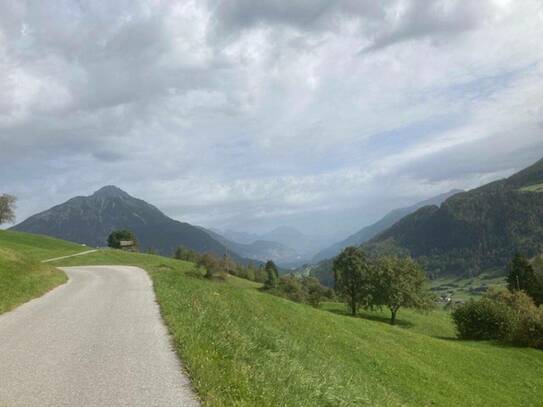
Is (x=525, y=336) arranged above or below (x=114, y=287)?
below

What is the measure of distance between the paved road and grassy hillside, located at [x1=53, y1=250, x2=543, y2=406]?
2.41ft

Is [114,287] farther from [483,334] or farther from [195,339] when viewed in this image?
[483,334]

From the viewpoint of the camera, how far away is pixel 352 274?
86.8 metres

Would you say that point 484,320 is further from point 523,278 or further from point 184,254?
point 184,254

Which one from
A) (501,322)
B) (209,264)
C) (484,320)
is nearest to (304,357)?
(501,322)

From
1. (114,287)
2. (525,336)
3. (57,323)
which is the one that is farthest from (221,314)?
(525,336)

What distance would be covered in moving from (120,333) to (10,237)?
100301 millimetres

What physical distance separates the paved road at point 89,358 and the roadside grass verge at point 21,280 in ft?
9.61

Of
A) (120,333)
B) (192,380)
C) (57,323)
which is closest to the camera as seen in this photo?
(192,380)

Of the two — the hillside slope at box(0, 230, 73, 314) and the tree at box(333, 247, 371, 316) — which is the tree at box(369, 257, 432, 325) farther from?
the hillside slope at box(0, 230, 73, 314)

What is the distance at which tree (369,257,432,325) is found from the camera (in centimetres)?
7519

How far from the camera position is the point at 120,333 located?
54.9 feet

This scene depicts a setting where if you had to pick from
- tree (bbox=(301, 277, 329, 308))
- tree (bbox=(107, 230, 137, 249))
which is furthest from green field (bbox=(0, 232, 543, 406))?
tree (bbox=(107, 230, 137, 249))

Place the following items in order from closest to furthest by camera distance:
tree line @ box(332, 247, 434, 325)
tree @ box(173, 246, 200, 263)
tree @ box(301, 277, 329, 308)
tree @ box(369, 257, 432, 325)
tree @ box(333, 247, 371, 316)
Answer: tree @ box(369, 257, 432, 325) < tree line @ box(332, 247, 434, 325) < tree @ box(333, 247, 371, 316) < tree @ box(301, 277, 329, 308) < tree @ box(173, 246, 200, 263)
